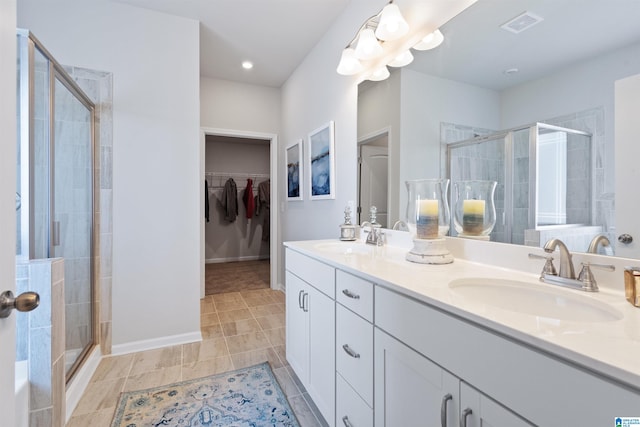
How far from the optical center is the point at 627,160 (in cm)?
86

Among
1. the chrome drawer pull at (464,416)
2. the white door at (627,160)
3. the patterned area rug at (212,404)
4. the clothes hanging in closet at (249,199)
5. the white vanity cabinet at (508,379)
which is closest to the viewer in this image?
the white vanity cabinet at (508,379)

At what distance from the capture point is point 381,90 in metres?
1.92

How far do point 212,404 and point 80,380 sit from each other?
34.6 inches

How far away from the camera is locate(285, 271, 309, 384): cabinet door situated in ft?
5.58

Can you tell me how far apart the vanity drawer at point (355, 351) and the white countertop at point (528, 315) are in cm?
20

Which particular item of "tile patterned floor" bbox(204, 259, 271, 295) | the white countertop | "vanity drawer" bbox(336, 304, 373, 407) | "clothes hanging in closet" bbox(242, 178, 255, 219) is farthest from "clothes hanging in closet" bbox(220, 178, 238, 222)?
"vanity drawer" bbox(336, 304, 373, 407)

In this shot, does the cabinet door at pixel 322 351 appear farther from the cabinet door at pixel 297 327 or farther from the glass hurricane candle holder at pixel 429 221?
the glass hurricane candle holder at pixel 429 221

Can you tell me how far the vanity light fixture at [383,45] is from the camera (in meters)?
1.63

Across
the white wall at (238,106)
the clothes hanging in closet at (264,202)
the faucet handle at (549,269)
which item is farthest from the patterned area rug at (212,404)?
the clothes hanging in closet at (264,202)

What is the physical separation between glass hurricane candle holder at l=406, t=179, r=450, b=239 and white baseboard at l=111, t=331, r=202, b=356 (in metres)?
2.07

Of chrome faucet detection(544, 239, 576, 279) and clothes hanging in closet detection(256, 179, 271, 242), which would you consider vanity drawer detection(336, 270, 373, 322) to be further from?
clothes hanging in closet detection(256, 179, 271, 242)

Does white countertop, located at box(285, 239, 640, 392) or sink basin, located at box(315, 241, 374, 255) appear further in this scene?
sink basin, located at box(315, 241, 374, 255)

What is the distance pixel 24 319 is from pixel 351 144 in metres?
2.08

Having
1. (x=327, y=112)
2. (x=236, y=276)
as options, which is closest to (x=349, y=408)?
(x=327, y=112)
